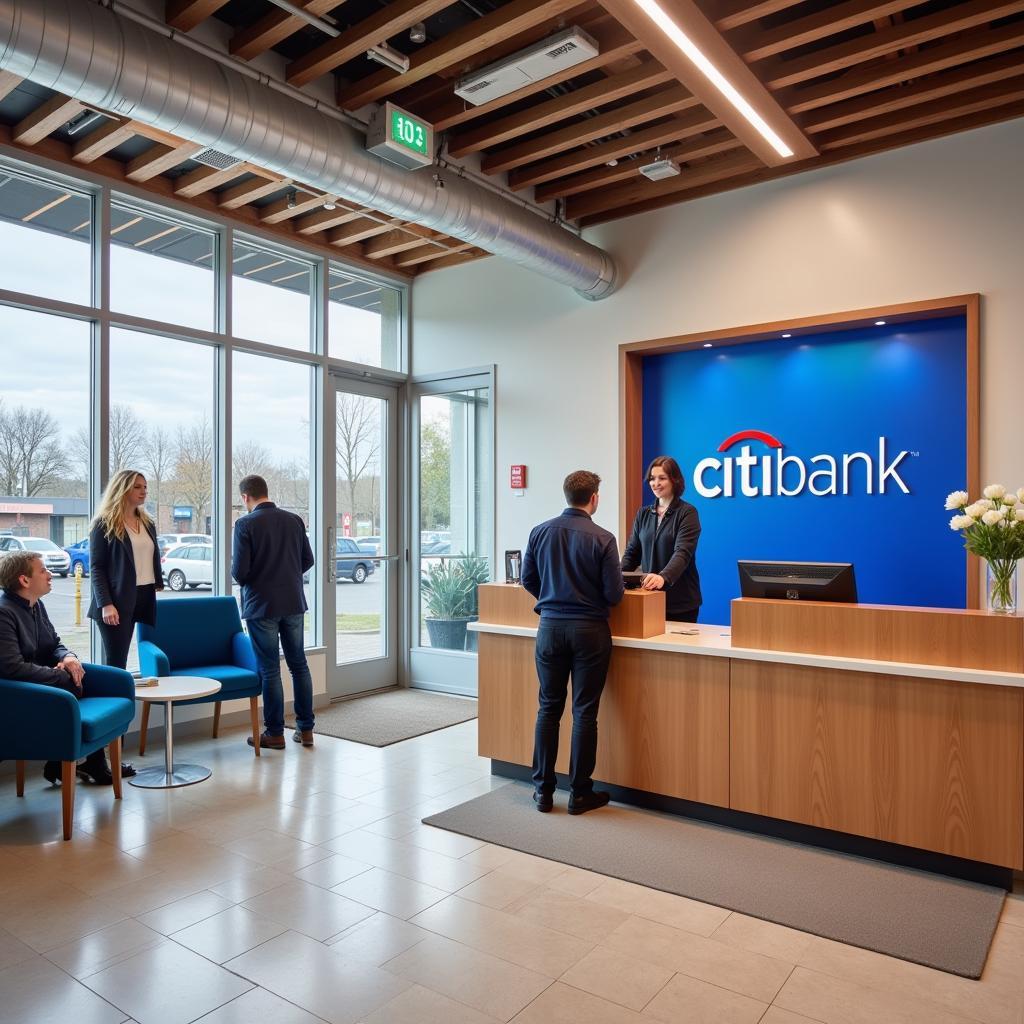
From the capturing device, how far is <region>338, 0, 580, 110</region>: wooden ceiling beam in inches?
144

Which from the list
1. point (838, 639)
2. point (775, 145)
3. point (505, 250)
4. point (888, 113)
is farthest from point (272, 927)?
point (888, 113)

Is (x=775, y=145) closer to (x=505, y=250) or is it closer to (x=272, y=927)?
(x=505, y=250)

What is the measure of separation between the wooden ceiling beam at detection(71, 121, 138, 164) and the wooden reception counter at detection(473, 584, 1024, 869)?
379 centimetres

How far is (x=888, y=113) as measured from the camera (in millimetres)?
4812

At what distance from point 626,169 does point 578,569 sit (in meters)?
2.85

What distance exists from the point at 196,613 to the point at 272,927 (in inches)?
114

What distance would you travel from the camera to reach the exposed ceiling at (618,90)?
3752mm

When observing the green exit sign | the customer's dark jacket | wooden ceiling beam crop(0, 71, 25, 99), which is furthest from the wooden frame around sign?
wooden ceiling beam crop(0, 71, 25, 99)

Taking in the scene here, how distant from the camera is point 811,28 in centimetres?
377

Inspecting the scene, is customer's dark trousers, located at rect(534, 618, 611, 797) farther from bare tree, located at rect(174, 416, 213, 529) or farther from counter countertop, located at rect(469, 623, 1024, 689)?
bare tree, located at rect(174, 416, 213, 529)

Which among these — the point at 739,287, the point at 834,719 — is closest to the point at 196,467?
the point at 739,287

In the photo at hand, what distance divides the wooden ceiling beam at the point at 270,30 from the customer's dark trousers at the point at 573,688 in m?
3.00

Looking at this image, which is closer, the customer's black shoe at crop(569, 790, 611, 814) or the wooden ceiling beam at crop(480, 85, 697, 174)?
the customer's black shoe at crop(569, 790, 611, 814)

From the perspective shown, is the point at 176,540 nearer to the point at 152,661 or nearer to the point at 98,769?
the point at 152,661
